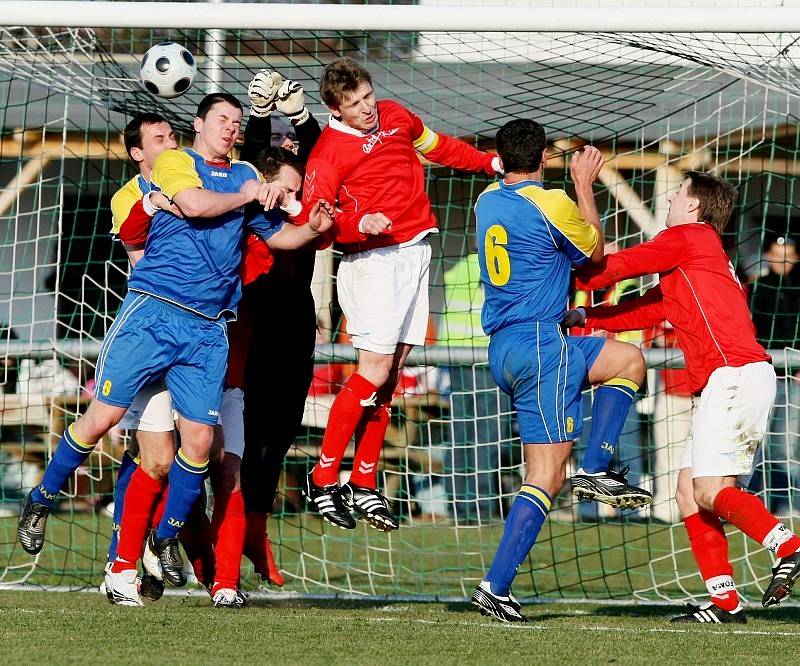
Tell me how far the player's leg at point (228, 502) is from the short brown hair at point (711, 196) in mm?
2473

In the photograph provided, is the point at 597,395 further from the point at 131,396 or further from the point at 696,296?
the point at 131,396

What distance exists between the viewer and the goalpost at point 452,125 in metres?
5.86

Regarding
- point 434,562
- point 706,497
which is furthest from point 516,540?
point 434,562

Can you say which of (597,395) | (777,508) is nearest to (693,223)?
(597,395)

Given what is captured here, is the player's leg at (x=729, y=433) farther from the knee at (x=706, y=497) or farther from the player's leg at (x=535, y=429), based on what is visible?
the player's leg at (x=535, y=429)

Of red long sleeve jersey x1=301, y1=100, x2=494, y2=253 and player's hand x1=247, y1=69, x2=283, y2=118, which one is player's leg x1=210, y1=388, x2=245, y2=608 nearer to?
red long sleeve jersey x1=301, y1=100, x2=494, y2=253

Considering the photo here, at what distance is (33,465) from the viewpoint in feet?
33.0

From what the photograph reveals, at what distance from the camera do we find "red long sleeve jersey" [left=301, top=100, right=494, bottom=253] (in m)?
5.58

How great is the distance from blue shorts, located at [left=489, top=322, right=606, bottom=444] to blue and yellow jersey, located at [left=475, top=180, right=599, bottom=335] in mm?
89

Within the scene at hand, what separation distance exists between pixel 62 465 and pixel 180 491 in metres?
0.57

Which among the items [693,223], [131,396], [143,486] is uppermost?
[693,223]

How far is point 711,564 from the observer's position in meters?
5.44

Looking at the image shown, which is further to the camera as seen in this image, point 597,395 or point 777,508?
point 777,508

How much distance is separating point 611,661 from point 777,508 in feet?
20.5
